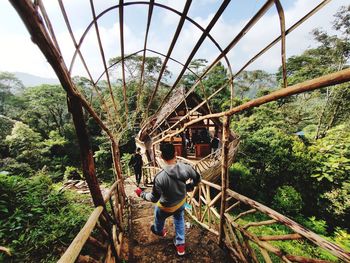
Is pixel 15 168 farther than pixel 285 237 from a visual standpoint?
Yes

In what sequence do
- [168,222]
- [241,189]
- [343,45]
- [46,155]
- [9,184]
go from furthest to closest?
[46,155]
[343,45]
[241,189]
[9,184]
[168,222]

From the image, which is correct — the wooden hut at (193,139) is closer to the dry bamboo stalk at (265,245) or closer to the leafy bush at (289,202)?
the leafy bush at (289,202)

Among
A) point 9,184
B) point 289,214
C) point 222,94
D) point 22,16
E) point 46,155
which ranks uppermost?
point 222,94

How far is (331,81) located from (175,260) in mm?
3055

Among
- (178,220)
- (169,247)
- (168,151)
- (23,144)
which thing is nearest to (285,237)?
(178,220)

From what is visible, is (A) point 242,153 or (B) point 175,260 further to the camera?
A: (A) point 242,153

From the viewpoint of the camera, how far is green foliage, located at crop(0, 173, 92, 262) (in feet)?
9.54

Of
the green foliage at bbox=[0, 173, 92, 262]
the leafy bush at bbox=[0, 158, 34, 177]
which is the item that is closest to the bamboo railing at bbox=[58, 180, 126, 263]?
the green foliage at bbox=[0, 173, 92, 262]

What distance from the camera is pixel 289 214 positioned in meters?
9.36

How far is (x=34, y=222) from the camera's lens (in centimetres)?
348

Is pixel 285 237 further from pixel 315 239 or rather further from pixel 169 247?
pixel 169 247

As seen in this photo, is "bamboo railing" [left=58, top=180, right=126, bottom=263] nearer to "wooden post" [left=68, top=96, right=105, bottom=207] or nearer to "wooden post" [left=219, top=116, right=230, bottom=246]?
"wooden post" [left=68, top=96, right=105, bottom=207]

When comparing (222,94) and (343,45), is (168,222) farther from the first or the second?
(222,94)

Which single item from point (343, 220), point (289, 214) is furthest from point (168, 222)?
point (343, 220)
